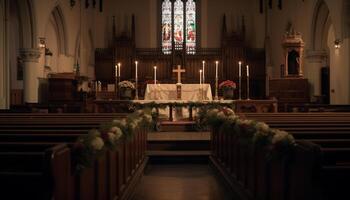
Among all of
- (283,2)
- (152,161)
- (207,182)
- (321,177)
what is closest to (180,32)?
(283,2)

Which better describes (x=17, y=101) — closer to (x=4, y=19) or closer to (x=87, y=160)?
(x=4, y=19)

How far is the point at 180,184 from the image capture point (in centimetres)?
604

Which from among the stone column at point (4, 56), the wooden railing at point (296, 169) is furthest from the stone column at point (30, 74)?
the wooden railing at point (296, 169)

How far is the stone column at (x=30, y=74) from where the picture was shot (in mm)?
14848

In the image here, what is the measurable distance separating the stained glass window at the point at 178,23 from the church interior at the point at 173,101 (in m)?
0.06

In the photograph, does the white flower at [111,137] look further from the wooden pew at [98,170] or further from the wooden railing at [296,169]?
the wooden railing at [296,169]

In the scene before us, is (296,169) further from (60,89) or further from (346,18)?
(60,89)

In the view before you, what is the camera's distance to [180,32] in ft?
76.5

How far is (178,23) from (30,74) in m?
10.2

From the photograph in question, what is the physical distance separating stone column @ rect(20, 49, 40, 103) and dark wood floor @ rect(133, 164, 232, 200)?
8613mm

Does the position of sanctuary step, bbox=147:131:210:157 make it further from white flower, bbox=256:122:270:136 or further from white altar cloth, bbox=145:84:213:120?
white flower, bbox=256:122:270:136

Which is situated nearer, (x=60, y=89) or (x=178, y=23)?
(x=60, y=89)

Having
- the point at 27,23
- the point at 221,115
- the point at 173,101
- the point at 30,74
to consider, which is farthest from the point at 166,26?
the point at 221,115

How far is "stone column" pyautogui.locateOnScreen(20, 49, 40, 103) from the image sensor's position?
48.7 feet
